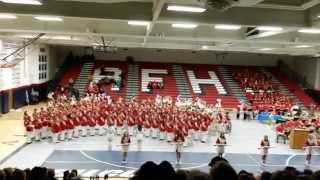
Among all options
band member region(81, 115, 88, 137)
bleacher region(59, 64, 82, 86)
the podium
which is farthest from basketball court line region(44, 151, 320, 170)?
bleacher region(59, 64, 82, 86)

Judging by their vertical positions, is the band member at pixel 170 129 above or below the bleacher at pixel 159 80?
below

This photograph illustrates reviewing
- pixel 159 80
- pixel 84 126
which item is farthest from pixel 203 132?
pixel 159 80

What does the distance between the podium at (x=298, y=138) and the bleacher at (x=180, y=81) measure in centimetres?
1224

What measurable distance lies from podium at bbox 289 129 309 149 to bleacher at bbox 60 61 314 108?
12.2 m

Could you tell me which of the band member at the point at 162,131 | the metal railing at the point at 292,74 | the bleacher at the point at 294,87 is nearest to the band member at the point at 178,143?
the band member at the point at 162,131

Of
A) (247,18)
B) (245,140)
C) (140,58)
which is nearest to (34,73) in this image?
(140,58)

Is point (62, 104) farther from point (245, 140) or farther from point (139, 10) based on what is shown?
point (139, 10)

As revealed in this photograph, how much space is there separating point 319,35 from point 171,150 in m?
7.59

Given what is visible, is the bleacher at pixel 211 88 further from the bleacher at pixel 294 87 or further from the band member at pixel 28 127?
the band member at pixel 28 127

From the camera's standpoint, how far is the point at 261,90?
113 feet

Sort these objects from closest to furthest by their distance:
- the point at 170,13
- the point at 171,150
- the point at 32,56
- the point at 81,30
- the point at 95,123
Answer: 1. the point at 170,13
2. the point at 81,30
3. the point at 171,150
4. the point at 95,123
5. the point at 32,56

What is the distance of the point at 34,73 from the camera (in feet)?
103

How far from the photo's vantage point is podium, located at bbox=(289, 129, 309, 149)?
62.9ft

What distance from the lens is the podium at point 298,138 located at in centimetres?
1917
